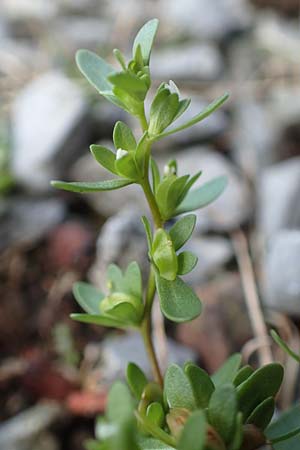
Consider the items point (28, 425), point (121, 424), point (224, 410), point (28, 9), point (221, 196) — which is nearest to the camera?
point (121, 424)

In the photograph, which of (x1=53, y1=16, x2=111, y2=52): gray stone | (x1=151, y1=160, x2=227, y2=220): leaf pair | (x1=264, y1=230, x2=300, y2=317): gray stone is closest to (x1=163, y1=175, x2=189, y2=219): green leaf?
(x1=151, y1=160, x2=227, y2=220): leaf pair

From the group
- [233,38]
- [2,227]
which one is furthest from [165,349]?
[233,38]

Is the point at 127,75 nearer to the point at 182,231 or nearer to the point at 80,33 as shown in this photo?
the point at 182,231

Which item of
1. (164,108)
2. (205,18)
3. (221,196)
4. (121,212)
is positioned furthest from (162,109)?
(205,18)

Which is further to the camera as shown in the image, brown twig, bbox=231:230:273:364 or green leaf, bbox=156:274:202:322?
brown twig, bbox=231:230:273:364

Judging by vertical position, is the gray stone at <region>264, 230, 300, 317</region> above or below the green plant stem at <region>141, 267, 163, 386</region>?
below

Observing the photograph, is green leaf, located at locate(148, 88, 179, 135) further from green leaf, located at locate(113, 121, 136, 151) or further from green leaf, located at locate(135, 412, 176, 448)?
green leaf, located at locate(135, 412, 176, 448)

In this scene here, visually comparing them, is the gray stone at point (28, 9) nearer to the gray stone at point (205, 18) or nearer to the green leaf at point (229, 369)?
the gray stone at point (205, 18)

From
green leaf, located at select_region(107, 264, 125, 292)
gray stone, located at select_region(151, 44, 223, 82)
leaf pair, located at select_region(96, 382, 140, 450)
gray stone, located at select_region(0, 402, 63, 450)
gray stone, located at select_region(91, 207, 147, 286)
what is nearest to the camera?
leaf pair, located at select_region(96, 382, 140, 450)
